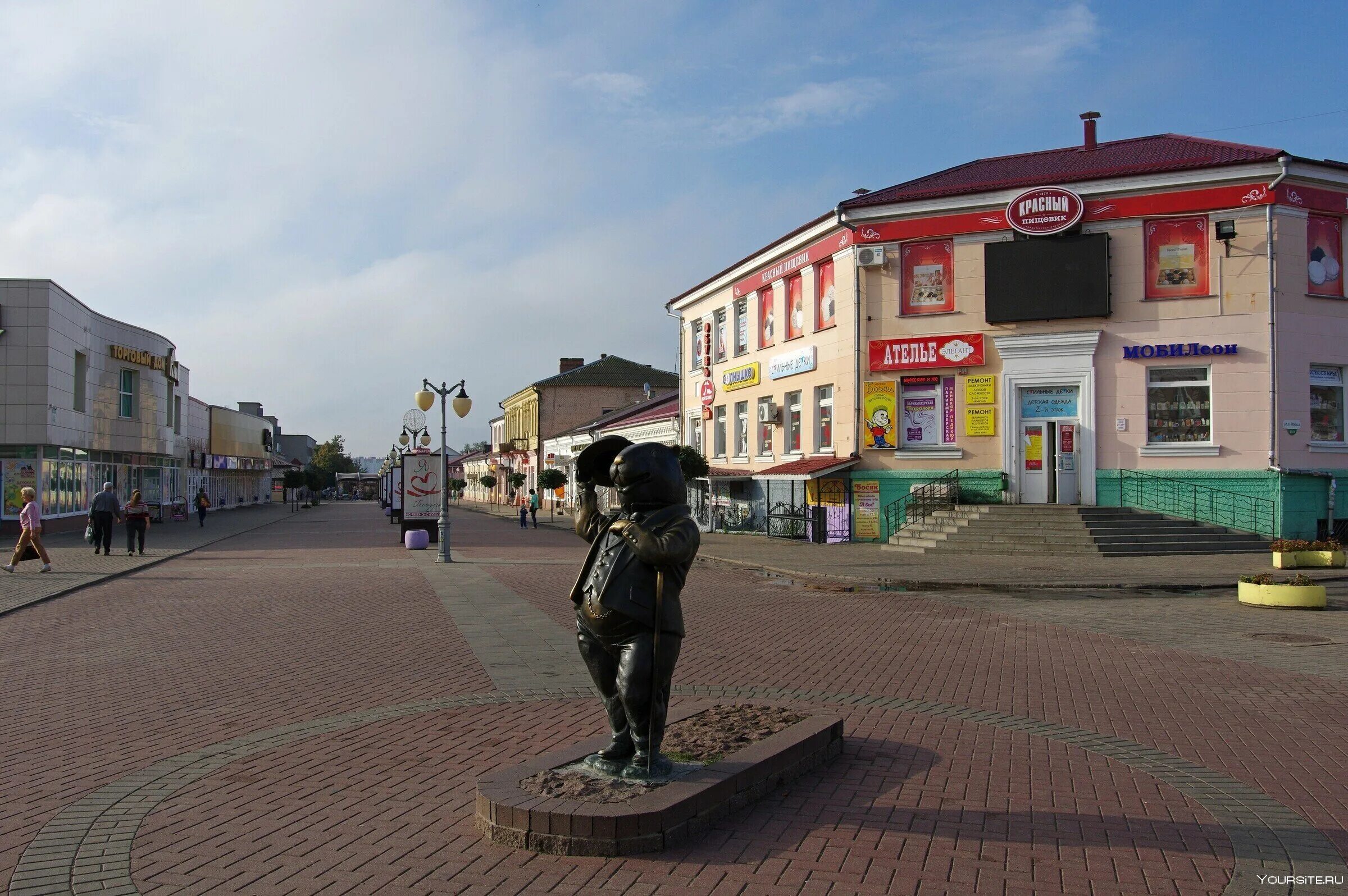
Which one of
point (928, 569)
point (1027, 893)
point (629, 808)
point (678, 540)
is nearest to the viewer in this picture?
point (1027, 893)

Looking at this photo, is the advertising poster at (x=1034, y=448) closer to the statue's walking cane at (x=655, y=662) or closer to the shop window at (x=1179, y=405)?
the shop window at (x=1179, y=405)

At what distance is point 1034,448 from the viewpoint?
2295 cm

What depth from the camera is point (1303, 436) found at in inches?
843

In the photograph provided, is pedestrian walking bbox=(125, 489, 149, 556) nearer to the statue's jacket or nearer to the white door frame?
the white door frame

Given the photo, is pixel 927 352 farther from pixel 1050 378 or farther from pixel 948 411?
pixel 1050 378

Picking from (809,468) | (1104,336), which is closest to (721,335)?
(809,468)

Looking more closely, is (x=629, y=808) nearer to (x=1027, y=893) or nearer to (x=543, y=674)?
(x=1027, y=893)

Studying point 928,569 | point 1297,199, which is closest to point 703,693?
point 928,569

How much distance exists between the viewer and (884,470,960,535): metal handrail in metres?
23.2

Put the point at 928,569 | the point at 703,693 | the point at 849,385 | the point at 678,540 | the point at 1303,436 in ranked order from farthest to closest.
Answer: the point at 849,385, the point at 1303,436, the point at 928,569, the point at 703,693, the point at 678,540

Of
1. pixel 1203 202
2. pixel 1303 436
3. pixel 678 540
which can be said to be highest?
pixel 1203 202

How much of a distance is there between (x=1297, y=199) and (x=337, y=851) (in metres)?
24.1

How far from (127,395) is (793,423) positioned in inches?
1100

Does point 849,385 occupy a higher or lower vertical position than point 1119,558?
higher
